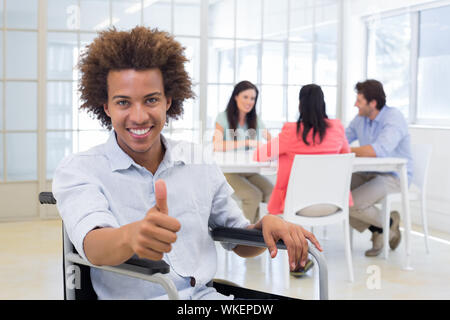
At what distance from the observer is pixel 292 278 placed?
11.6 feet

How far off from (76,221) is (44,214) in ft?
13.9

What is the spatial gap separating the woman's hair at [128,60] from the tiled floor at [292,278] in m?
1.90

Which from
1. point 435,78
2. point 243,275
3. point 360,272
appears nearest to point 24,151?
point 243,275

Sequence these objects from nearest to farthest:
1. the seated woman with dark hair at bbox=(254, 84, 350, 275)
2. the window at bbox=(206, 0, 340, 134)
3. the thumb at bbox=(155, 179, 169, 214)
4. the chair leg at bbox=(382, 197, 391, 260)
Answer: the thumb at bbox=(155, 179, 169, 214) → the seated woman with dark hair at bbox=(254, 84, 350, 275) → the chair leg at bbox=(382, 197, 391, 260) → the window at bbox=(206, 0, 340, 134)

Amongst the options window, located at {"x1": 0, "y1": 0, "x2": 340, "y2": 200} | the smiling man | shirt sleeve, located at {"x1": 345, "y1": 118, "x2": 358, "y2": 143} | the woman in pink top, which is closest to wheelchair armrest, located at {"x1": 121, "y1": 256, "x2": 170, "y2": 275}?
the smiling man

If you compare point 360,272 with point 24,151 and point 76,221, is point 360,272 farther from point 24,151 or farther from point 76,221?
point 24,151

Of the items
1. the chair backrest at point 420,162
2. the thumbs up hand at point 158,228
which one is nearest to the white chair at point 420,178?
the chair backrest at point 420,162

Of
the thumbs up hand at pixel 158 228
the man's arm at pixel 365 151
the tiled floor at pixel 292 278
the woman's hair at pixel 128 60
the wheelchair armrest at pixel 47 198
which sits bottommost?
the tiled floor at pixel 292 278

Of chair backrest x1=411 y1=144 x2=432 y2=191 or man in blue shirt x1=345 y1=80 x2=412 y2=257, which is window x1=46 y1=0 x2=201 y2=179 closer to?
man in blue shirt x1=345 y1=80 x2=412 y2=257

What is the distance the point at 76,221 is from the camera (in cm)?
128

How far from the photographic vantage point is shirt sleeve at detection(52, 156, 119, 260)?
1.26m

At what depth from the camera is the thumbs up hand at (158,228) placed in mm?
999

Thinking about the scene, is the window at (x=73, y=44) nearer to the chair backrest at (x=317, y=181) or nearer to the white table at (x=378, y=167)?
the white table at (x=378, y=167)

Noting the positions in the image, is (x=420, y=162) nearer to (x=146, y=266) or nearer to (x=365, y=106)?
(x=365, y=106)
